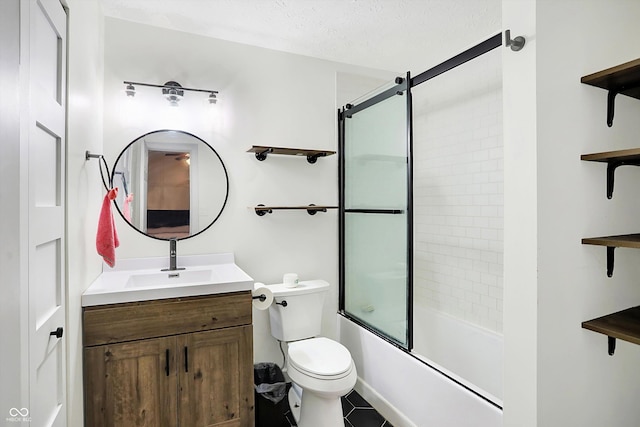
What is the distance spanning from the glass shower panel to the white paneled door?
65.8 inches

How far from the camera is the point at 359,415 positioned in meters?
2.12

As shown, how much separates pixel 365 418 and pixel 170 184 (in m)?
1.94

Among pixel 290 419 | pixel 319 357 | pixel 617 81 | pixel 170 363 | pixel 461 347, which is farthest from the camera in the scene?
pixel 461 347

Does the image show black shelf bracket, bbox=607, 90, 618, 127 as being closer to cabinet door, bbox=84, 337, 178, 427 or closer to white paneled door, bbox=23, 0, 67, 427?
white paneled door, bbox=23, 0, 67, 427

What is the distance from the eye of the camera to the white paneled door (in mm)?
927

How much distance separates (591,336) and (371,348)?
1.32 m

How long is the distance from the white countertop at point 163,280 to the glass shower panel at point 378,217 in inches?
35.4

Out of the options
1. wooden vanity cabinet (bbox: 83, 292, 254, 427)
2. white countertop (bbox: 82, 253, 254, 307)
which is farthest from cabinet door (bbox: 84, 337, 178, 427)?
white countertop (bbox: 82, 253, 254, 307)

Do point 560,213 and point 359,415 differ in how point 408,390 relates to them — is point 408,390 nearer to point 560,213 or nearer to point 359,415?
point 359,415

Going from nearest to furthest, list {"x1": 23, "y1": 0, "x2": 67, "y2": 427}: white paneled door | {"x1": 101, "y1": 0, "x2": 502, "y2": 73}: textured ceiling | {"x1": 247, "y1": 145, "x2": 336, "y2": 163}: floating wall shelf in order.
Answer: {"x1": 23, "y1": 0, "x2": 67, "y2": 427}: white paneled door, {"x1": 101, "y1": 0, "x2": 502, "y2": 73}: textured ceiling, {"x1": 247, "y1": 145, "x2": 336, "y2": 163}: floating wall shelf

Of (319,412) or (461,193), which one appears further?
(461,193)

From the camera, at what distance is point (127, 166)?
2.09 meters

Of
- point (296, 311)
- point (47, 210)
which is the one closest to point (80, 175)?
point (47, 210)

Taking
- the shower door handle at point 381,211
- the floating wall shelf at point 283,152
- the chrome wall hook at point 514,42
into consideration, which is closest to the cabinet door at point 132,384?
the floating wall shelf at point 283,152
